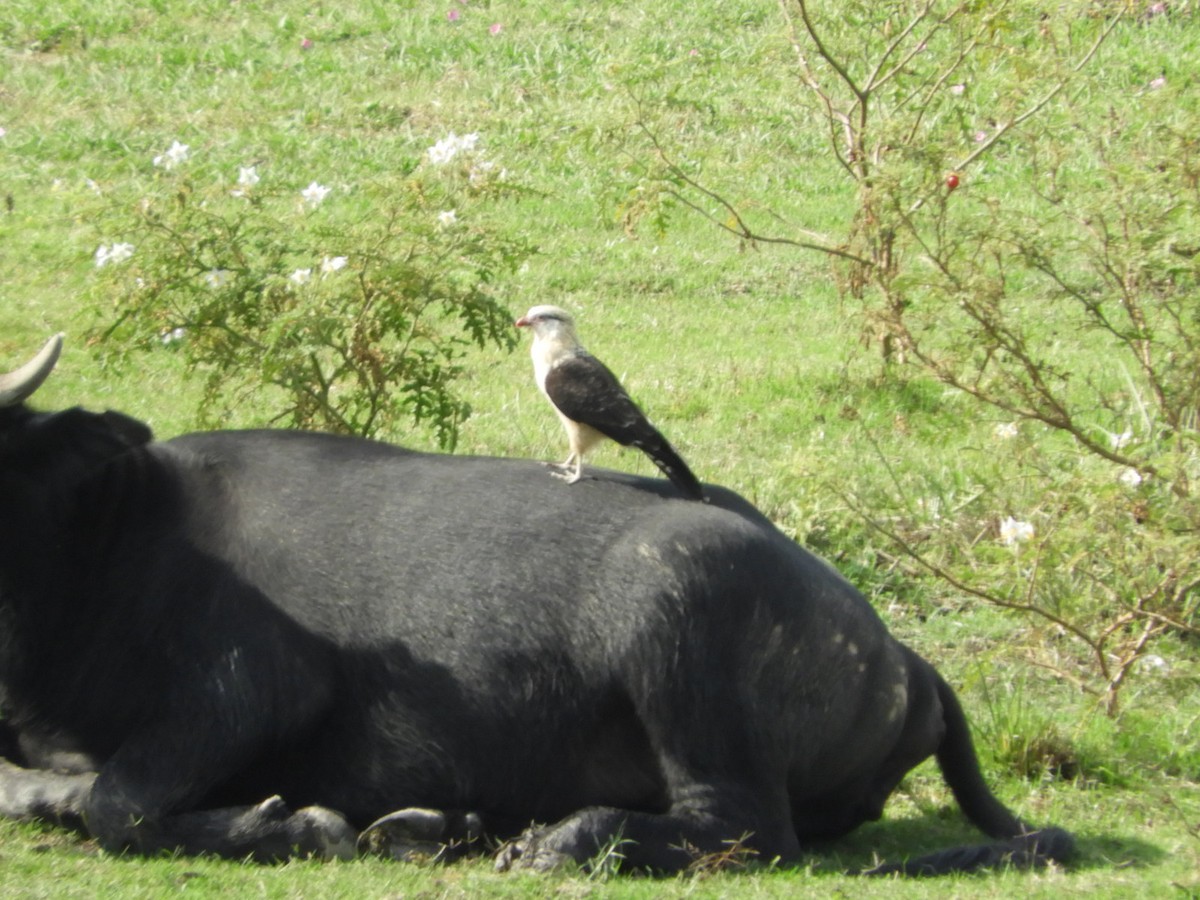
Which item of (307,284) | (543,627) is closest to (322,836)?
(543,627)

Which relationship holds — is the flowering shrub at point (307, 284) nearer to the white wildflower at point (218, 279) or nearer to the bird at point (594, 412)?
the white wildflower at point (218, 279)

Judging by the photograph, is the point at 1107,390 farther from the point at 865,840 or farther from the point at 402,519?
the point at 402,519

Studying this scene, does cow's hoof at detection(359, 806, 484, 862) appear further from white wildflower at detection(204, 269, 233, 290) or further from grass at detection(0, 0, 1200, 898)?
white wildflower at detection(204, 269, 233, 290)

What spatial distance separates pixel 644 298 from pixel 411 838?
25.0 feet

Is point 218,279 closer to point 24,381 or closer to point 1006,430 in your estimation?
point 24,381

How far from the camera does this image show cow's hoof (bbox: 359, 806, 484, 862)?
4.30m

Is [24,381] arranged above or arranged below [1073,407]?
above

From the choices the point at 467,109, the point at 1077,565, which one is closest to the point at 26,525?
the point at 1077,565

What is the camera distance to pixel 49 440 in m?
4.55

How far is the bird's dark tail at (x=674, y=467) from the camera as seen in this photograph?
4.80 metres

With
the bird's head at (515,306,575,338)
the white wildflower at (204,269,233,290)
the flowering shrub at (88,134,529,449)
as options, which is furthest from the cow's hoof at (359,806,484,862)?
the white wildflower at (204,269,233,290)

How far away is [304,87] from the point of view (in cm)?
1512

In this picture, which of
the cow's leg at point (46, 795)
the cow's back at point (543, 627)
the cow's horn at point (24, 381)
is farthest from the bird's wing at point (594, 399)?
the cow's leg at point (46, 795)

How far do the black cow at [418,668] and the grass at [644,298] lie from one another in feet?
0.74
